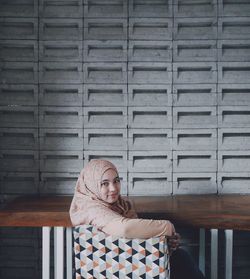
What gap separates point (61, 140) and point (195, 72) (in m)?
1.26

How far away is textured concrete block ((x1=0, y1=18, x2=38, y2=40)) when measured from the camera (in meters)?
2.92

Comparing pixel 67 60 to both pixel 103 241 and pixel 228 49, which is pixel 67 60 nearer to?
pixel 228 49

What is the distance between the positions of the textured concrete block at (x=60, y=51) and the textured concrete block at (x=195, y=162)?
1.17 m

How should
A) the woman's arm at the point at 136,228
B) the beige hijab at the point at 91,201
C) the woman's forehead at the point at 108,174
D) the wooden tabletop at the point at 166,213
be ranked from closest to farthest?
1. the woman's arm at the point at 136,228
2. the beige hijab at the point at 91,201
3. the woman's forehead at the point at 108,174
4. the wooden tabletop at the point at 166,213

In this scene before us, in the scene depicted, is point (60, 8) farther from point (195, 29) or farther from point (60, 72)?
point (195, 29)

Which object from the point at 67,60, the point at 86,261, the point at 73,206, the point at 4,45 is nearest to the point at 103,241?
the point at 86,261

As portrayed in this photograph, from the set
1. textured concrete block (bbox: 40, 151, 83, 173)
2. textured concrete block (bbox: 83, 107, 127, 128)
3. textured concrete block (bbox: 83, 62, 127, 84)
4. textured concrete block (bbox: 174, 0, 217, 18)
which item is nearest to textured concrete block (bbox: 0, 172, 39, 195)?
textured concrete block (bbox: 40, 151, 83, 173)

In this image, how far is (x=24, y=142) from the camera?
2963 millimetres

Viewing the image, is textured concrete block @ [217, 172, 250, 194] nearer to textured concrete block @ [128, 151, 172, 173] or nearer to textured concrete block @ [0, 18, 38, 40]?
textured concrete block @ [128, 151, 172, 173]

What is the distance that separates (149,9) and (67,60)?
0.81 metres

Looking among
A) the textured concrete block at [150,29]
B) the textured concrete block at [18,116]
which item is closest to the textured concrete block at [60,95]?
the textured concrete block at [18,116]

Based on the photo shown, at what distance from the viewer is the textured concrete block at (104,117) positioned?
2949 mm

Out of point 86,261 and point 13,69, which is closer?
A: point 86,261

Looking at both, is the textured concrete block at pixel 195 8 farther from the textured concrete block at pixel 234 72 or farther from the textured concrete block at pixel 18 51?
the textured concrete block at pixel 18 51
